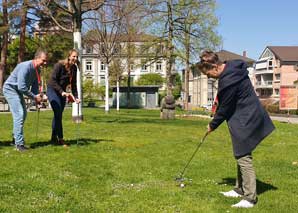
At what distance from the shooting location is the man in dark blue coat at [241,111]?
18.4ft

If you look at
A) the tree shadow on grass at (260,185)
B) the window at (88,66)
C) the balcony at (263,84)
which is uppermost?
the window at (88,66)

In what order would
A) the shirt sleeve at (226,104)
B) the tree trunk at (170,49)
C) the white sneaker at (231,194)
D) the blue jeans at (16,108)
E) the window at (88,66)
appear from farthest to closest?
the window at (88,66) < the tree trunk at (170,49) < the blue jeans at (16,108) < the white sneaker at (231,194) < the shirt sleeve at (226,104)

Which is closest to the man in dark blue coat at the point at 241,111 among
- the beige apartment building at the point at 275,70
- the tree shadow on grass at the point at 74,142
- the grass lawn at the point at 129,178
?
the grass lawn at the point at 129,178

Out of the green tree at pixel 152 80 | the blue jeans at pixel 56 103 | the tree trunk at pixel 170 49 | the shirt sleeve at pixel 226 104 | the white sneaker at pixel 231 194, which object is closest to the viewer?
the shirt sleeve at pixel 226 104

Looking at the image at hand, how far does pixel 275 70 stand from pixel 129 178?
10062cm

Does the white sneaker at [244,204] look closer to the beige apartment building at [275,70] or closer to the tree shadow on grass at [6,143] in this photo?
the tree shadow on grass at [6,143]

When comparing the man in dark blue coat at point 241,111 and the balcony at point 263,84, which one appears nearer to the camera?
the man in dark blue coat at point 241,111

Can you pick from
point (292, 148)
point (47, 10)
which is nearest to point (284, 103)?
point (47, 10)

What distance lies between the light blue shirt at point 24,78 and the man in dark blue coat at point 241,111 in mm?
4137

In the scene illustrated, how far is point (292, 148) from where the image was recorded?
11.5 meters

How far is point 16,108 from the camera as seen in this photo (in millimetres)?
8773

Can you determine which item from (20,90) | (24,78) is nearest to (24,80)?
(24,78)

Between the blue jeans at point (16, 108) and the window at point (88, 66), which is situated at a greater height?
the window at point (88, 66)

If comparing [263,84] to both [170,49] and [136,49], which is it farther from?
[170,49]
